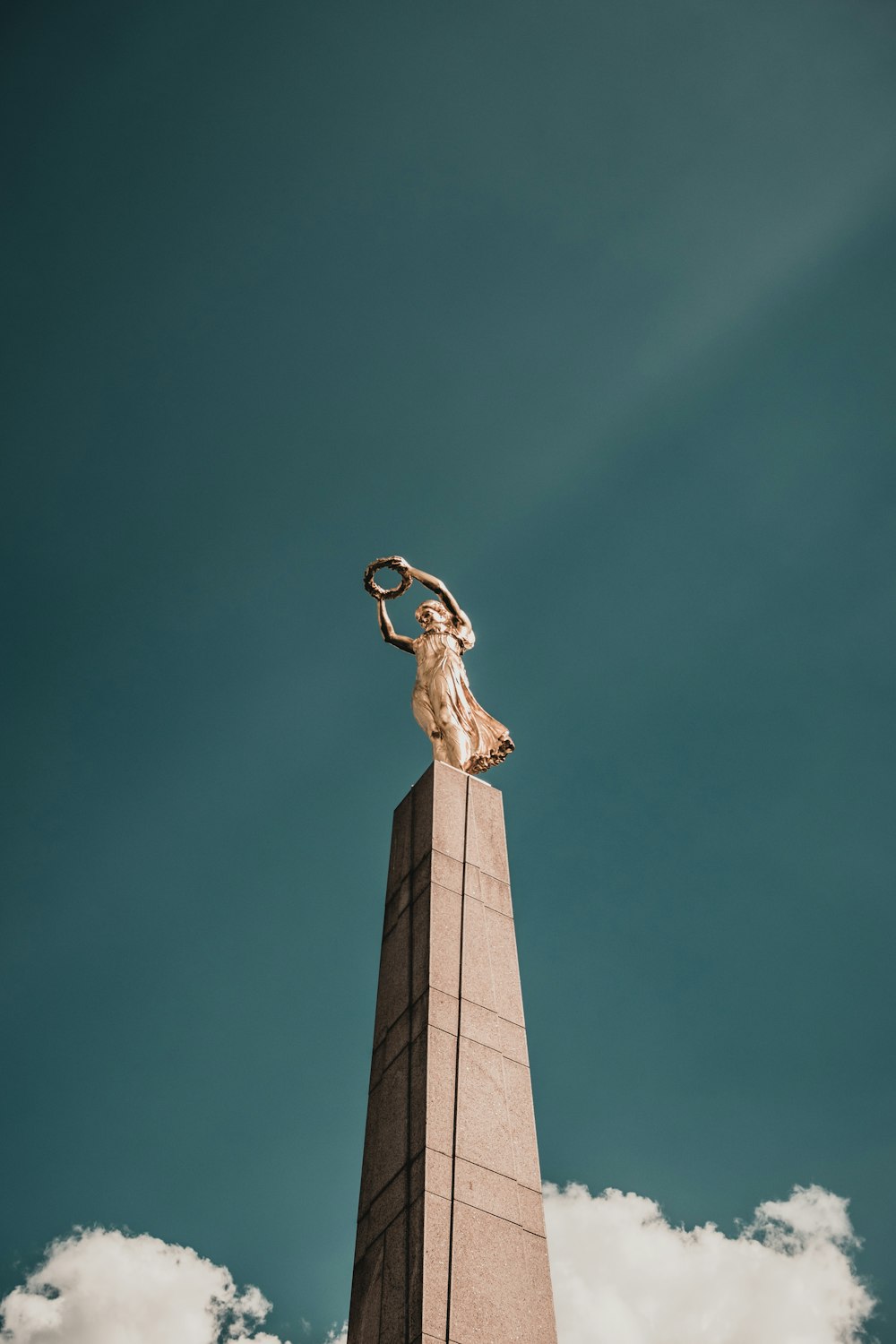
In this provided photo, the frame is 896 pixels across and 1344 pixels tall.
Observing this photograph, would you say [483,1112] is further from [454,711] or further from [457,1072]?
[454,711]

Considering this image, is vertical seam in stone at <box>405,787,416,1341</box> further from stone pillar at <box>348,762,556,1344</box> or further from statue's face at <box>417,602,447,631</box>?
statue's face at <box>417,602,447,631</box>

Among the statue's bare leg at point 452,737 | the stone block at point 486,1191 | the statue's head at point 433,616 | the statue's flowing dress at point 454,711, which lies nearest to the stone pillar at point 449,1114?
the stone block at point 486,1191

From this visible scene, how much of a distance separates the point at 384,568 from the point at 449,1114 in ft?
28.6

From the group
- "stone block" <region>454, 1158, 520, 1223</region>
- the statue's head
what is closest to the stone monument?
"stone block" <region>454, 1158, 520, 1223</region>

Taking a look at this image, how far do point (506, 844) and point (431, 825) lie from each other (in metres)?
1.21

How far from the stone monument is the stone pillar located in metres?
0.02

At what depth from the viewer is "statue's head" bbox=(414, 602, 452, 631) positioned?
16.6m

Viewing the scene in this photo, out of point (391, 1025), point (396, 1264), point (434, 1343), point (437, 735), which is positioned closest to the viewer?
point (434, 1343)

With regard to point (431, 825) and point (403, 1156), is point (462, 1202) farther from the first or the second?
point (431, 825)

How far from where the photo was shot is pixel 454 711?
15297mm

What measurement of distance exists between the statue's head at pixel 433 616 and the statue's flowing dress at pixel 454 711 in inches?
11.1

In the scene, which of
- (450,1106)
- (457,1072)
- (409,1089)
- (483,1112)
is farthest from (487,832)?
(450,1106)

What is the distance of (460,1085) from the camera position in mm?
10602

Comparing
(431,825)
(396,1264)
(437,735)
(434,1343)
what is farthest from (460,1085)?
(437,735)
